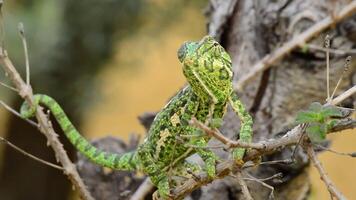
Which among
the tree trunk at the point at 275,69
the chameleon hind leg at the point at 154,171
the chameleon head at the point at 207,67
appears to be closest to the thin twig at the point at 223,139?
the chameleon head at the point at 207,67

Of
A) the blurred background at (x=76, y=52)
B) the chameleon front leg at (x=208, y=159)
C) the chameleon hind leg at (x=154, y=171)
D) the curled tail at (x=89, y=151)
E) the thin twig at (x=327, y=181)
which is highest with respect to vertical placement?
the blurred background at (x=76, y=52)

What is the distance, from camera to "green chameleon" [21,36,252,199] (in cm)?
131

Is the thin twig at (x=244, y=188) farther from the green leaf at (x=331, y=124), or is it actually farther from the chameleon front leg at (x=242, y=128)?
the green leaf at (x=331, y=124)

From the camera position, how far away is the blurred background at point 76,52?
3.46m

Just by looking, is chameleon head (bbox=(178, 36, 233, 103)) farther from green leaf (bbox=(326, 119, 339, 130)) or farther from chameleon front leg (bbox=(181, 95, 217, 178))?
green leaf (bbox=(326, 119, 339, 130))

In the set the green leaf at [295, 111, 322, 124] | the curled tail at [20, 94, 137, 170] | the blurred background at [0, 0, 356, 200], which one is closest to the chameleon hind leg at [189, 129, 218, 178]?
the green leaf at [295, 111, 322, 124]

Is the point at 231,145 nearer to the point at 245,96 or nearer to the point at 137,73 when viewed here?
the point at 245,96

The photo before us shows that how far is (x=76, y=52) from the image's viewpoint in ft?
12.4

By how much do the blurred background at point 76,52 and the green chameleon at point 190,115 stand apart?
1.83m

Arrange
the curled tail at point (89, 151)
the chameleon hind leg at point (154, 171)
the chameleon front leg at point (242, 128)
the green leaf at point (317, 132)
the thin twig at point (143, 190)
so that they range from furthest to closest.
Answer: the thin twig at point (143, 190), the curled tail at point (89, 151), the chameleon hind leg at point (154, 171), the chameleon front leg at point (242, 128), the green leaf at point (317, 132)

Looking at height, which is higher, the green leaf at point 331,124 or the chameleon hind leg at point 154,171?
the chameleon hind leg at point 154,171

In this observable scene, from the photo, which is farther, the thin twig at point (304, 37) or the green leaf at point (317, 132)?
the thin twig at point (304, 37)

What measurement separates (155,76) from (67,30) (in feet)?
7.02

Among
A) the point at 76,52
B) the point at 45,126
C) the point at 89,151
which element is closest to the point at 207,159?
the point at 45,126
